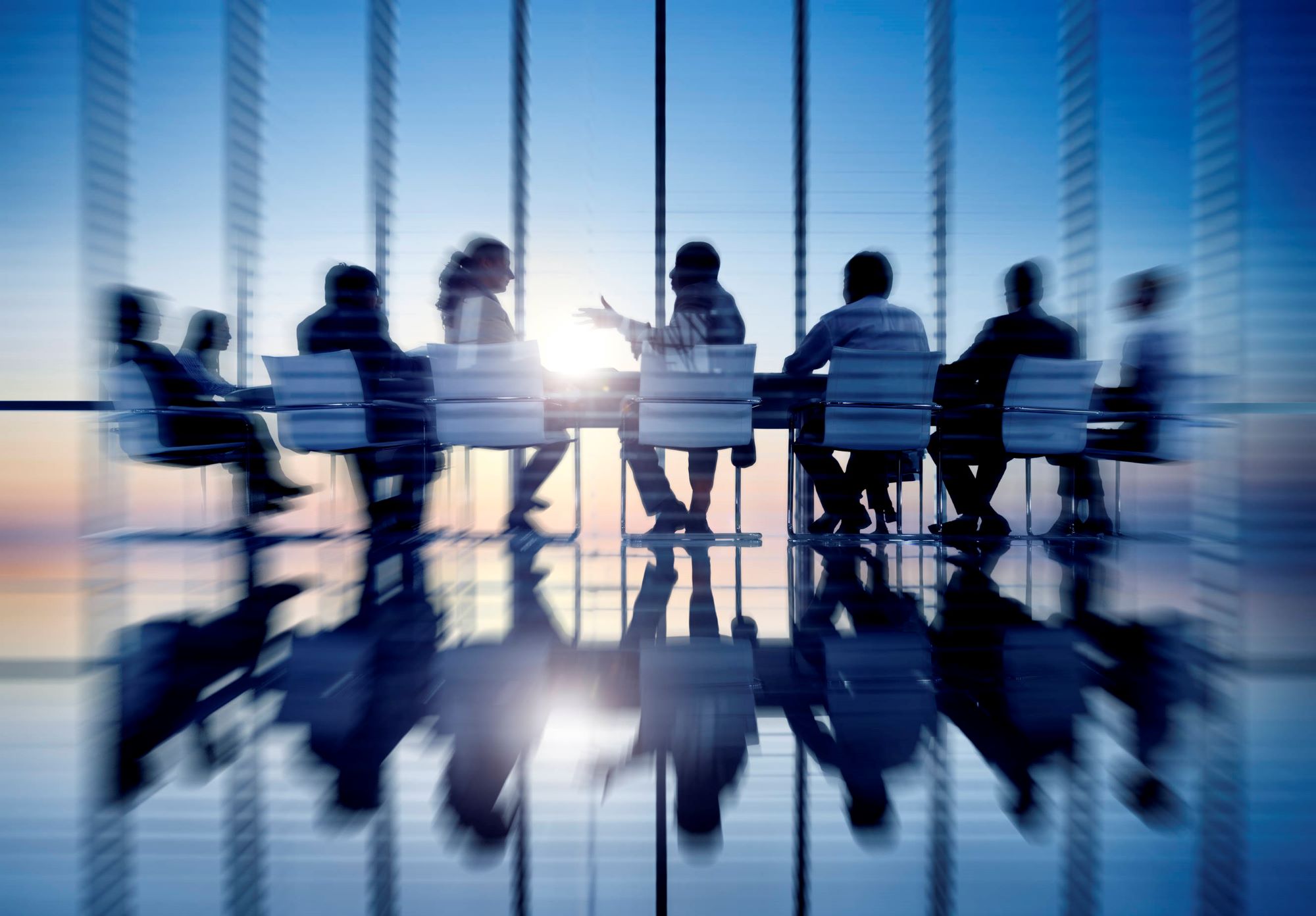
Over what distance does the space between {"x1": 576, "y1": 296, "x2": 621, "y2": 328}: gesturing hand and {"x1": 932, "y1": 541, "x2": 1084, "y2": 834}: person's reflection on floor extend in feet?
3.98

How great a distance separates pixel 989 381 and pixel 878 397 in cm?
41

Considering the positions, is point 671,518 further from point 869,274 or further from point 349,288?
point 349,288

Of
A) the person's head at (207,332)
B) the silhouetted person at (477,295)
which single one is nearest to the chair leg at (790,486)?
the silhouetted person at (477,295)

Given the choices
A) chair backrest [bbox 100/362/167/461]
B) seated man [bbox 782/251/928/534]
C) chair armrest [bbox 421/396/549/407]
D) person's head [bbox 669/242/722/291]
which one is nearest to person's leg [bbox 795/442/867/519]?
seated man [bbox 782/251/928/534]

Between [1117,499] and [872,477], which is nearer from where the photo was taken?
[872,477]

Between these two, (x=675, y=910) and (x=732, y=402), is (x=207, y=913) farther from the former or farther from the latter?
(x=732, y=402)

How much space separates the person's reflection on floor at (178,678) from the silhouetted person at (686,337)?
3.75 feet

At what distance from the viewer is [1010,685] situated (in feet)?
3.05

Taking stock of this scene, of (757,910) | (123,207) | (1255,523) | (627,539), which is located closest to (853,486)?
(627,539)

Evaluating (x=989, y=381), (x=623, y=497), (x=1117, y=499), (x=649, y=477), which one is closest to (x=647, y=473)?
(x=649, y=477)

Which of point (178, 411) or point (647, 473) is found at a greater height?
point (178, 411)

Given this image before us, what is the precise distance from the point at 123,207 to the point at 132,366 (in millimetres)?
514

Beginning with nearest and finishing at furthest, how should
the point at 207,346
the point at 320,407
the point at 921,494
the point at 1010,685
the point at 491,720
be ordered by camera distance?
the point at 491,720, the point at 1010,685, the point at 320,407, the point at 921,494, the point at 207,346

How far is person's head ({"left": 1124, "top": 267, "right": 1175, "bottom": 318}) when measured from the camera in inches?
85.1
